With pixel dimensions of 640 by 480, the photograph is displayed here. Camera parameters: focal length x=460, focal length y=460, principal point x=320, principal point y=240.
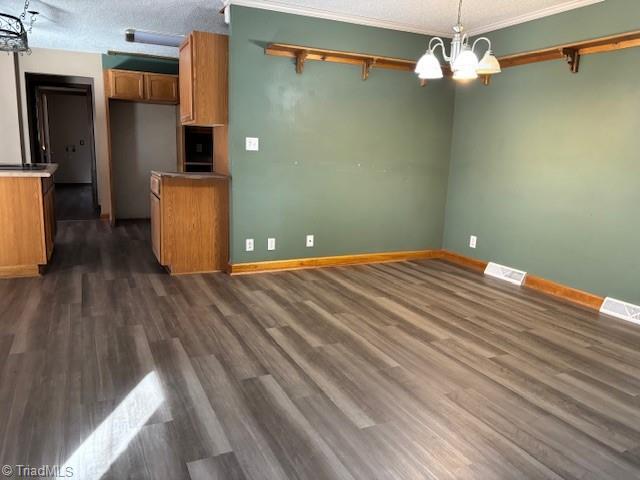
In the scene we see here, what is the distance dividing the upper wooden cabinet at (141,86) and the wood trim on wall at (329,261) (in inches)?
147

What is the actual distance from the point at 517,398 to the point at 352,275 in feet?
7.83

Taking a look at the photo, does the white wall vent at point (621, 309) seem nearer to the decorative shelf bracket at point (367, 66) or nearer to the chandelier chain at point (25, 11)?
the decorative shelf bracket at point (367, 66)

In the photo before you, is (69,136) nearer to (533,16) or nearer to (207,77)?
(207,77)

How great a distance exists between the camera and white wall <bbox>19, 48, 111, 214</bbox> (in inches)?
259

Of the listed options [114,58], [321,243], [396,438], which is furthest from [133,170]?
[396,438]

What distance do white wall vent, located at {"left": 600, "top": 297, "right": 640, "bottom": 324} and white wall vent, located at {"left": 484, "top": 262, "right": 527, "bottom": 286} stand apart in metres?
0.81

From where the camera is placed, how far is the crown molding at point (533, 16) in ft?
12.4

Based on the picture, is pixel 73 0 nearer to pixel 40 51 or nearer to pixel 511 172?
pixel 40 51

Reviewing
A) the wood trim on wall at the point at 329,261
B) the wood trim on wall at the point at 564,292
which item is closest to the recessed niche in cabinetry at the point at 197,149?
the wood trim on wall at the point at 329,261

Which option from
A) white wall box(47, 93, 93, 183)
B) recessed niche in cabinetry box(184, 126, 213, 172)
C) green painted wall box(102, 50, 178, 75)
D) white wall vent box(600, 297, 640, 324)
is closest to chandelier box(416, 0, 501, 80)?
white wall vent box(600, 297, 640, 324)

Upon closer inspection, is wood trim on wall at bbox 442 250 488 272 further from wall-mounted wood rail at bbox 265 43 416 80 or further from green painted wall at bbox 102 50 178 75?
green painted wall at bbox 102 50 178 75

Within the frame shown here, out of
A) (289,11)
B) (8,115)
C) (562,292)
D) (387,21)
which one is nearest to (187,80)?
(289,11)

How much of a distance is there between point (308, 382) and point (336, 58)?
3321mm

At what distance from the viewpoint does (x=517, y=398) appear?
239 cm
